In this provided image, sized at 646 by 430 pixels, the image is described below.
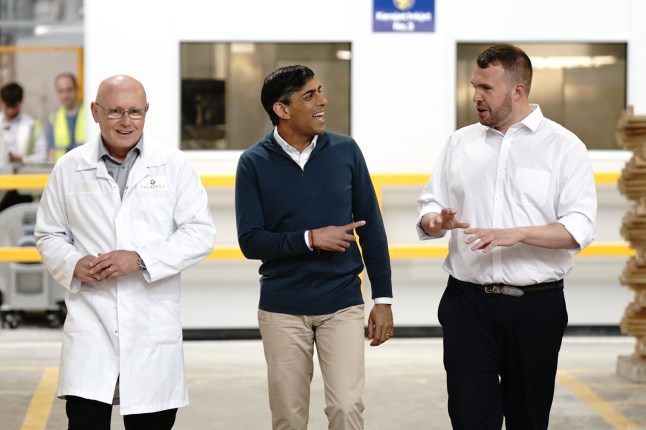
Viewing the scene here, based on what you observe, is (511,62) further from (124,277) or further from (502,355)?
(124,277)

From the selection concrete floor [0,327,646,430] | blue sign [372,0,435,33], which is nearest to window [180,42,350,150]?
blue sign [372,0,435,33]

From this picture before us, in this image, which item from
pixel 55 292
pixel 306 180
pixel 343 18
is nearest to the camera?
pixel 306 180

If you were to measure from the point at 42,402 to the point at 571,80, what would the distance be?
5.07 m

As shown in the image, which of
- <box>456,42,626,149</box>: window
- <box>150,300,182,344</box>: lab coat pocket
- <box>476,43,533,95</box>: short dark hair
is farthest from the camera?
<box>456,42,626,149</box>: window

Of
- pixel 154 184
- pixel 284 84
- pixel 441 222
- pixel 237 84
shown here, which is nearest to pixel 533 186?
pixel 441 222

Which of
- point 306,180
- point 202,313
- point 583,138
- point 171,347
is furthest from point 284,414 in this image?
point 583,138

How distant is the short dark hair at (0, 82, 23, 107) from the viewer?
12.1 m

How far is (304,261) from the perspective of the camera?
4926mm

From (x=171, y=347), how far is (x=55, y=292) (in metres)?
A: 6.45

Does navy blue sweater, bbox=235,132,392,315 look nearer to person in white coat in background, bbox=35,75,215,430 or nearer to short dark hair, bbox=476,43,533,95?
person in white coat in background, bbox=35,75,215,430

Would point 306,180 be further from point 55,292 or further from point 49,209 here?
point 55,292

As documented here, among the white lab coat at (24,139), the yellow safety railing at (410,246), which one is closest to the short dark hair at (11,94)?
the white lab coat at (24,139)

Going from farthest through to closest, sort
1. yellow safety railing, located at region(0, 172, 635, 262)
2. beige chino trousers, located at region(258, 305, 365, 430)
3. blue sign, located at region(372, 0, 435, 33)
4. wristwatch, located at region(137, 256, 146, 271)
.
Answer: blue sign, located at region(372, 0, 435, 33), yellow safety railing, located at region(0, 172, 635, 262), beige chino trousers, located at region(258, 305, 365, 430), wristwatch, located at region(137, 256, 146, 271)

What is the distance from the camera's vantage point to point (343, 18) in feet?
32.9
